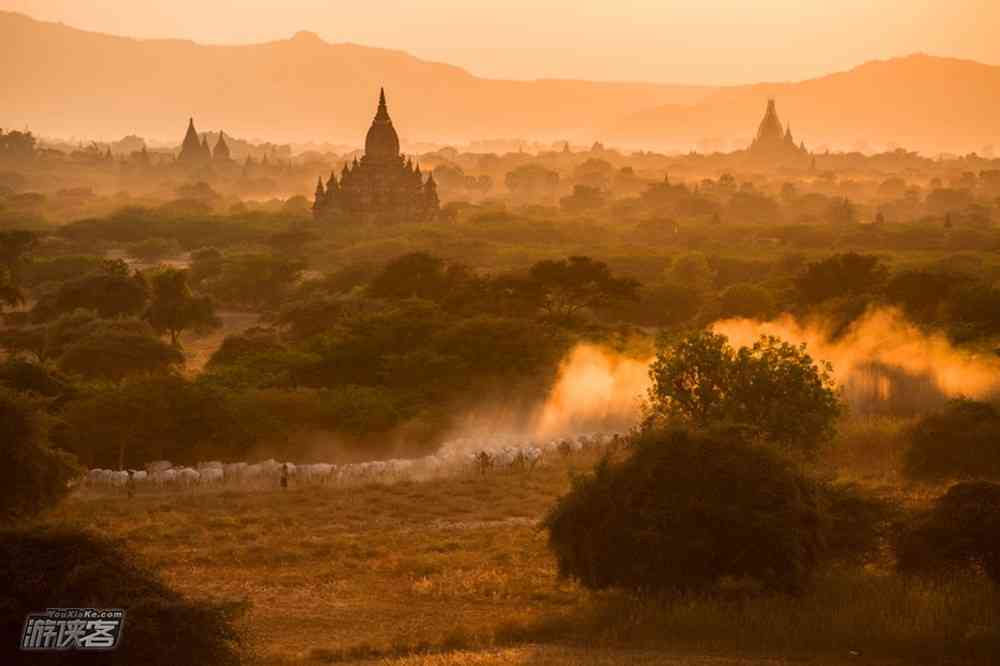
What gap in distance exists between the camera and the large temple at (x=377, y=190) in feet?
295

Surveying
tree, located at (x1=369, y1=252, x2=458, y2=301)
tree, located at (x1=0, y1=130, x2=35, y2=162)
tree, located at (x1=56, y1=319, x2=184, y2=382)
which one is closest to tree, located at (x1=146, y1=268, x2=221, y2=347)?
tree, located at (x1=369, y1=252, x2=458, y2=301)

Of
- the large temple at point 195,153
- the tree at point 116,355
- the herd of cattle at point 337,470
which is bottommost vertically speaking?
the herd of cattle at point 337,470

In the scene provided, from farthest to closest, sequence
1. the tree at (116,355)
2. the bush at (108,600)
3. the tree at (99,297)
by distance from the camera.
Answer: the tree at (99,297) < the tree at (116,355) < the bush at (108,600)

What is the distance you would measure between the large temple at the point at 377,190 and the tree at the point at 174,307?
39468 mm

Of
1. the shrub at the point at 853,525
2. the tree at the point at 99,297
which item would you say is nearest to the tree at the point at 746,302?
the tree at the point at 99,297

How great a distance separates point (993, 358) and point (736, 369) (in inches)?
530

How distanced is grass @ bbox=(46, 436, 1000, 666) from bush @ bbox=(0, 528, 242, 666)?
1.70 metres

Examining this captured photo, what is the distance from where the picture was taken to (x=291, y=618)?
19.4 metres

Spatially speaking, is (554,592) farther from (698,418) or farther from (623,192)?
(623,192)

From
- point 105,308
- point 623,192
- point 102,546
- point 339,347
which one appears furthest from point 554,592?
point 623,192

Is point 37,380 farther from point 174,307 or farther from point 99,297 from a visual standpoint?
point 99,297

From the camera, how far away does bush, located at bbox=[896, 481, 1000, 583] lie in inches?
791

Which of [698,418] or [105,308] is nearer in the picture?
[698,418]

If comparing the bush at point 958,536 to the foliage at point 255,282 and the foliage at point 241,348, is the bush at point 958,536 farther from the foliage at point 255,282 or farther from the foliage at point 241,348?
the foliage at point 255,282
